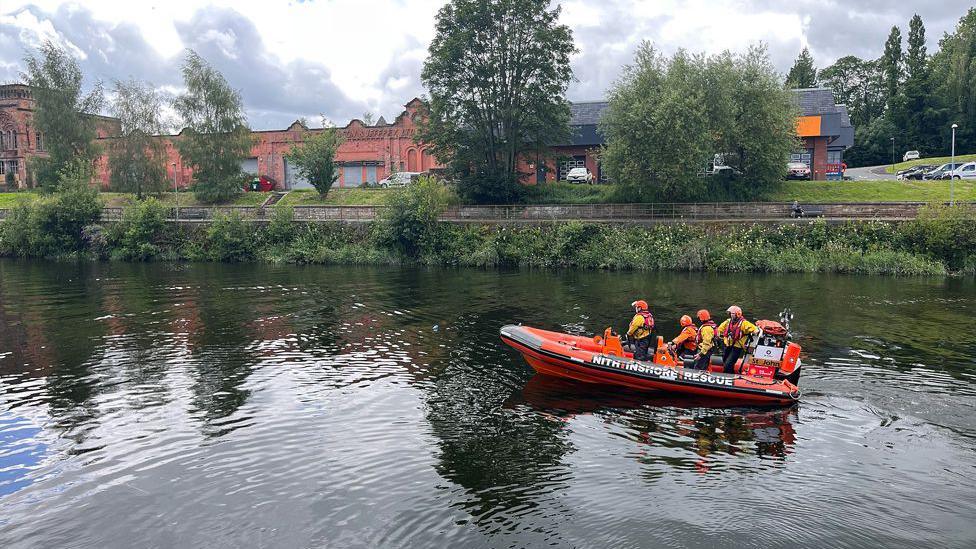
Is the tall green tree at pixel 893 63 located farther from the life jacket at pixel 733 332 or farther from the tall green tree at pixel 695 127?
the life jacket at pixel 733 332

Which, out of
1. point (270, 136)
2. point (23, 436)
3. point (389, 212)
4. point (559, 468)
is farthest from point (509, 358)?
point (270, 136)

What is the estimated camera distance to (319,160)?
55375 millimetres

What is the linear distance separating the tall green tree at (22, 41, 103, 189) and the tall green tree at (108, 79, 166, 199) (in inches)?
98.7

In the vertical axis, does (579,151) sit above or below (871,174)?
above

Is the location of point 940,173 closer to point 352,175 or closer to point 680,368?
point 352,175

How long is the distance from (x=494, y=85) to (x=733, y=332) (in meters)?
34.7

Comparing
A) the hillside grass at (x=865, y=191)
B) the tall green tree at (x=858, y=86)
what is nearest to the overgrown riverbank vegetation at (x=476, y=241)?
the hillside grass at (x=865, y=191)

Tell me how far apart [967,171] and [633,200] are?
82.6 ft

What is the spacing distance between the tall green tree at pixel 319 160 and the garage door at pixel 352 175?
780 cm

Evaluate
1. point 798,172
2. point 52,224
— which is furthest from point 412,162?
point 798,172

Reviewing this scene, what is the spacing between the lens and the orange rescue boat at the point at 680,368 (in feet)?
54.9

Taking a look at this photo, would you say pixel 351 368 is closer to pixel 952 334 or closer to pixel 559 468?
pixel 559 468

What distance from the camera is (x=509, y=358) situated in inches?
841

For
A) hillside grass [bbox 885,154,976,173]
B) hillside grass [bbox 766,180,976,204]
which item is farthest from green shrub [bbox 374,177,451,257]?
A: hillside grass [bbox 885,154,976,173]
